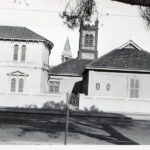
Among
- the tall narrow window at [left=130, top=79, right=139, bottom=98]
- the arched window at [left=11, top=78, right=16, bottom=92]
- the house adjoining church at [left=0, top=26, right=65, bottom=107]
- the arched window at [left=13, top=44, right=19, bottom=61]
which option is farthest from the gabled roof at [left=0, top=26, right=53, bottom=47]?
the tall narrow window at [left=130, top=79, right=139, bottom=98]

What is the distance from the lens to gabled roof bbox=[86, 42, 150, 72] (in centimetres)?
2994

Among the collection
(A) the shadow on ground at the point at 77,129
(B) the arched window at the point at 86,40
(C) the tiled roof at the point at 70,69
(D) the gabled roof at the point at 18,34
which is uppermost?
(B) the arched window at the point at 86,40

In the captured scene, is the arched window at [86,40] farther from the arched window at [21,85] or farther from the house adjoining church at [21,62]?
the arched window at [21,85]

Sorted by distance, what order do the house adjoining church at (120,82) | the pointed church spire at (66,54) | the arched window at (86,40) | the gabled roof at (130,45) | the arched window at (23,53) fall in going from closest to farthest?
the house adjoining church at (120,82), the gabled roof at (130,45), the arched window at (23,53), the arched window at (86,40), the pointed church spire at (66,54)

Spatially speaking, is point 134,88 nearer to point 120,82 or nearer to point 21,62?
point 120,82

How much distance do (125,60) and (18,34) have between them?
12.9m

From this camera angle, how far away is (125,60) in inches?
1228

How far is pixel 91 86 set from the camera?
30312 millimetres

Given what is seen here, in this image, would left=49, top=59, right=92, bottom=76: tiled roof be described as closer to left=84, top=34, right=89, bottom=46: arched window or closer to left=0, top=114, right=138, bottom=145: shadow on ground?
left=84, top=34, right=89, bottom=46: arched window

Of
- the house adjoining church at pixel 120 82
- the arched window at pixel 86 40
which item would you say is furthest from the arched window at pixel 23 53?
the arched window at pixel 86 40

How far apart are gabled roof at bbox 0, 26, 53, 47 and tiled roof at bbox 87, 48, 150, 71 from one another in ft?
27.8

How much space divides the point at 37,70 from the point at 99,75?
914 centimetres

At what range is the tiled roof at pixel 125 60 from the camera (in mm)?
30000
